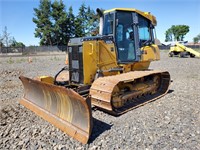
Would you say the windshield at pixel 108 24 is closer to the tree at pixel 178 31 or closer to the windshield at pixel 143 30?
the windshield at pixel 143 30

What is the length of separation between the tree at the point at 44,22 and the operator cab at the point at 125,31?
1821 inches

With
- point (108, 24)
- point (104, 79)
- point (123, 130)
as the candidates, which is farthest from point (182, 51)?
point (123, 130)

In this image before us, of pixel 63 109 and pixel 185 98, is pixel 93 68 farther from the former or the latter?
pixel 185 98

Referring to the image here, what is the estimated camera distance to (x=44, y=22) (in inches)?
2032

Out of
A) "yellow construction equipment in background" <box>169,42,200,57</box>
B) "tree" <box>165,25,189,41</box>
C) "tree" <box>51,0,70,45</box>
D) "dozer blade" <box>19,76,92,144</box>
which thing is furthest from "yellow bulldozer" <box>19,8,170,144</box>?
"tree" <box>165,25,189,41</box>

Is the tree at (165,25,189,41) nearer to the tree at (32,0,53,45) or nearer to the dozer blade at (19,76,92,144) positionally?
the tree at (32,0,53,45)

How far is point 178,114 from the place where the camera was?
5336 millimetres

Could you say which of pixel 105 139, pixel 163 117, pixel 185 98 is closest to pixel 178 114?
pixel 163 117

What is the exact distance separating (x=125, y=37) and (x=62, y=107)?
3.07 m

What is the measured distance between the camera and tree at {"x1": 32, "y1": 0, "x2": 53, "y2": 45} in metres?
51.2

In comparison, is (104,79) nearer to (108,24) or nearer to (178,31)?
(108,24)

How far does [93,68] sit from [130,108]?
5.00 feet

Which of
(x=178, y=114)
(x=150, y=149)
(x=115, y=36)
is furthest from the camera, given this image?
(x=115, y=36)

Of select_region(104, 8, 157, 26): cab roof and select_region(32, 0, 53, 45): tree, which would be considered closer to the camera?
select_region(104, 8, 157, 26): cab roof
